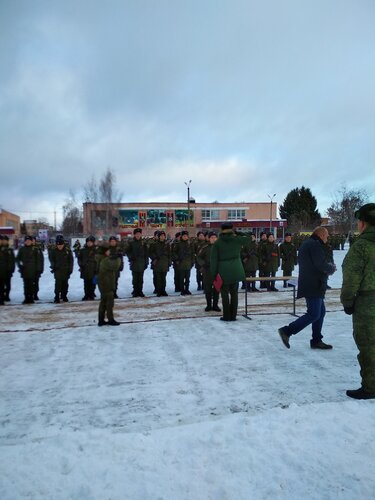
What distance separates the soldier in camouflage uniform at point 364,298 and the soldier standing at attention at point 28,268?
8.46 m

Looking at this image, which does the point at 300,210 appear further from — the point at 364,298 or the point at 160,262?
the point at 364,298

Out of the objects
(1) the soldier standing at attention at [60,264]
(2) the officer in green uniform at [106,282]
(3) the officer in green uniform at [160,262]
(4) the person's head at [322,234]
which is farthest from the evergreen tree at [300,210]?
(4) the person's head at [322,234]

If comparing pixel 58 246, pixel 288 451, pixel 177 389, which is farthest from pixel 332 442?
pixel 58 246

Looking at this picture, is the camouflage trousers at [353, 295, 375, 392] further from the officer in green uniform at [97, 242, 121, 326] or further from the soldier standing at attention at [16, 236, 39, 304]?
the soldier standing at attention at [16, 236, 39, 304]

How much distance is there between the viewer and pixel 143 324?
23.5 feet

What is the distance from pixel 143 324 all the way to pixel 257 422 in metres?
4.11

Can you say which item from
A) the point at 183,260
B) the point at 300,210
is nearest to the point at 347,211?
the point at 300,210

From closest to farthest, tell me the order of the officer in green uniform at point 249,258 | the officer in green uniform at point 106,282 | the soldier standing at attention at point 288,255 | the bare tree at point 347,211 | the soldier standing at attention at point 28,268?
the officer in green uniform at point 106,282 → the soldier standing at attention at point 28,268 → the officer in green uniform at point 249,258 → the soldier standing at attention at point 288,255 → the bare tree at point 347,211

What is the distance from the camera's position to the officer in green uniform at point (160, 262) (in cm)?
1109

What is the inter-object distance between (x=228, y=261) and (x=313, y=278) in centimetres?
211

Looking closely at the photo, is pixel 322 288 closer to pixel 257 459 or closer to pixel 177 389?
A: pixel 177 389

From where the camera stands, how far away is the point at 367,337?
3729 mm

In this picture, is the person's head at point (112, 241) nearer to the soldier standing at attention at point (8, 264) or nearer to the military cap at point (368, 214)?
the soldier standing at attention at point (8, 264)

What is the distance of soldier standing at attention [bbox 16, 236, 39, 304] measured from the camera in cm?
1009
